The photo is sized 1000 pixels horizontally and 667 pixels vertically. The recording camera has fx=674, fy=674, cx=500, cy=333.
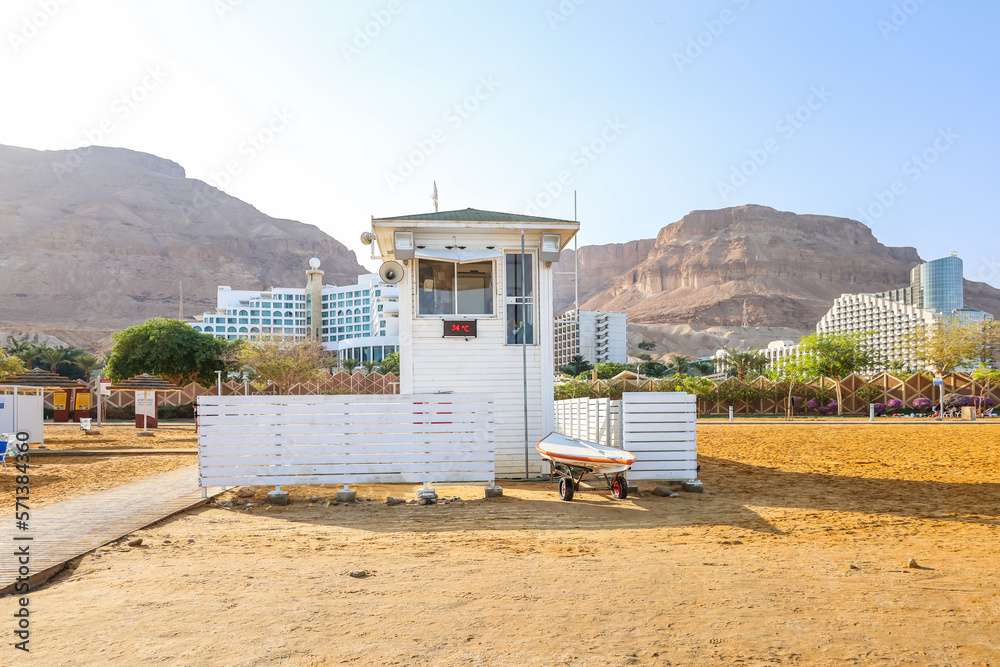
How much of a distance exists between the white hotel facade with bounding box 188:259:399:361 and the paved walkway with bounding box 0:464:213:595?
359 ft

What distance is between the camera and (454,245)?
12242 mm

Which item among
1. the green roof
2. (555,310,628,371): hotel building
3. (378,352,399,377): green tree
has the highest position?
(555,310,628,371): hotel building

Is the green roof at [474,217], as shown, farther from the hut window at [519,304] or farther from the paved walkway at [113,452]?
the paved walkway at [113,452]

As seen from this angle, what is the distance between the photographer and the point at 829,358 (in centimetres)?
5228

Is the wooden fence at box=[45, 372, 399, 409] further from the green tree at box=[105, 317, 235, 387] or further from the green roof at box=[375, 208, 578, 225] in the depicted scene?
the green roof at box=[375, 208, 578, 225]

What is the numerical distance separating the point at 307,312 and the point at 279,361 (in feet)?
276

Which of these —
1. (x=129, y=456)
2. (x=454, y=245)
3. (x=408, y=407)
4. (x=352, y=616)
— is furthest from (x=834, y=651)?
(x=129, y=456)

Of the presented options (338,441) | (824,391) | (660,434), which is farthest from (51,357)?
(660,434)

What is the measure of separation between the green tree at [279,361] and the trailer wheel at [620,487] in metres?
41.2

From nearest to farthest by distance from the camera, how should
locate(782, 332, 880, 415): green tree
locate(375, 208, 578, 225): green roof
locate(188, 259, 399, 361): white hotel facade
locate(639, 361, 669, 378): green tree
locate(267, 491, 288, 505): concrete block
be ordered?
1. locate(267, 491, 288, 505): concrete block
2. locate(375, 208, 578, 225): green roof
3. locate(782, 332, 880, 415): green tree
4. locate(639, 361, 669, 378): green tree
5. locate(188, 259, 399, 361): white hotel facade

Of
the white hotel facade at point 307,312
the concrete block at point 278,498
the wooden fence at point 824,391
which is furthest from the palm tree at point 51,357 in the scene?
the concrete block at point 278,498

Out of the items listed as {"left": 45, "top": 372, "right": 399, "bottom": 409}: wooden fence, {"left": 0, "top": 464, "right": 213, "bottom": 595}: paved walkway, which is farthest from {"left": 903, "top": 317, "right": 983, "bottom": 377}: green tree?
{"left": 0, "top": 464, "right": 213, "bottom": 595}: paved walkway

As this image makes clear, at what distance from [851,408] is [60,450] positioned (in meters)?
42.6

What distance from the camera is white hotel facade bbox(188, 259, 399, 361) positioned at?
123562mm
